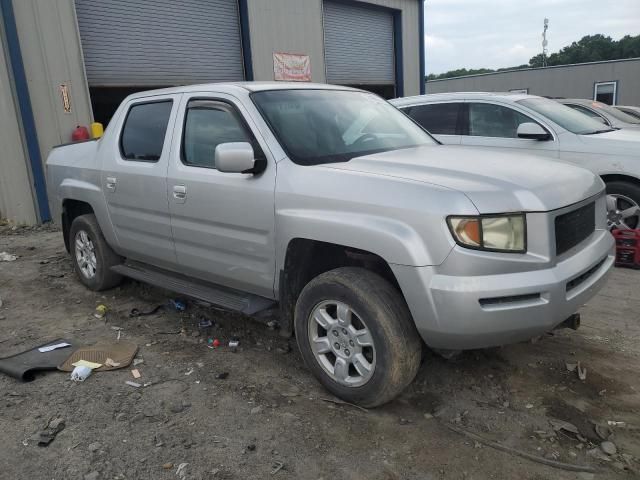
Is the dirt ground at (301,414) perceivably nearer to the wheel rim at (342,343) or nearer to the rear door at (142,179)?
the wheel rim at (342,343)

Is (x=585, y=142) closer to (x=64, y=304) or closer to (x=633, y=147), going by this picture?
(x=633, y=147)

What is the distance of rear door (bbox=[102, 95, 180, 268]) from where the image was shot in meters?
Result: 4.20

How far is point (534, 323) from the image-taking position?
8.84ft

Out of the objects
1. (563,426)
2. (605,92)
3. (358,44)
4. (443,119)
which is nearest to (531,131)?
(443,119)

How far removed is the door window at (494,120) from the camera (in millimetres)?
6562

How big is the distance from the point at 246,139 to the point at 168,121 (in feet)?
3.22

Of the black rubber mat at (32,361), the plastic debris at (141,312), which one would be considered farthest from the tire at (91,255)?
the black rubber mat at (32,361)

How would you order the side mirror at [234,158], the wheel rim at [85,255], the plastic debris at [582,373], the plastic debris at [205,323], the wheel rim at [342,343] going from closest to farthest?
the wheel rim at [342,343] → the side mirror at [234,158] → the plastic debris at [582,373] → the plastic debris at [205,323] → the wheel rim at [85,255]

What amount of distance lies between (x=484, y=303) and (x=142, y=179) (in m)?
2.90

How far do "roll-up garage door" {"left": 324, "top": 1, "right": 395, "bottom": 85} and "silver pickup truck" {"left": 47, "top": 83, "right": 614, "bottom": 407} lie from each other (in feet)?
34.0

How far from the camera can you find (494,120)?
265 inches

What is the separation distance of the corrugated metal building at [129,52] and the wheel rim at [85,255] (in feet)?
12.4

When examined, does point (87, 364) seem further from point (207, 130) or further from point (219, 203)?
point (207, 130)

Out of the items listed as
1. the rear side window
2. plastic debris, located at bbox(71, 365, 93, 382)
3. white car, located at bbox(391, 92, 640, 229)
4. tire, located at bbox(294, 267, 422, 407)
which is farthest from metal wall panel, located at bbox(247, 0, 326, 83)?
tire, located at bbox(294, 267, 422, 407)
